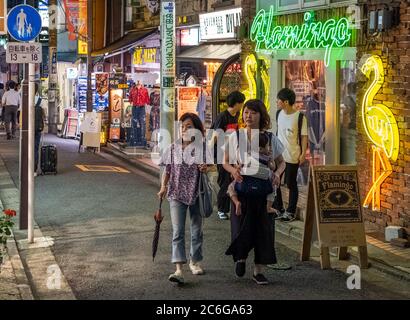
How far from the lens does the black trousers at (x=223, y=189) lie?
12320mm

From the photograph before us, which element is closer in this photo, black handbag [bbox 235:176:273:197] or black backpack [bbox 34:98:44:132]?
black handbag [bbox 235:176:273:197]

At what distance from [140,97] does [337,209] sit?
1499 centimetres

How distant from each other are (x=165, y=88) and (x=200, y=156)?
7.83m

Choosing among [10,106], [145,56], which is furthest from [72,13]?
[145,56]

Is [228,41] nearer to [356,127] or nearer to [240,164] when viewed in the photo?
[356,127]

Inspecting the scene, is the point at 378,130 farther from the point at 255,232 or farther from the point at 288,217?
the point at 255,232

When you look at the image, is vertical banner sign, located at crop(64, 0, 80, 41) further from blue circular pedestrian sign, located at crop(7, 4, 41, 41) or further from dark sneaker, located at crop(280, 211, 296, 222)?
dark sneaker, located at crop(280, 211, 296, 222)

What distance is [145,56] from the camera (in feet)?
86.0

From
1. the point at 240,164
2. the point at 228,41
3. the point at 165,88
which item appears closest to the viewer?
the point at 240,164

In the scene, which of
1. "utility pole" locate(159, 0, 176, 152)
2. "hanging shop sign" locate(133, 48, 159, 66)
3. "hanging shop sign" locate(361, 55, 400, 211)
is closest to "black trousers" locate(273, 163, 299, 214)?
"hanging shop sign" locate(361, 55, 400, 211)

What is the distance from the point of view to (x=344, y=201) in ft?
31.2

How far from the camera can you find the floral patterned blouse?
889 centimetres

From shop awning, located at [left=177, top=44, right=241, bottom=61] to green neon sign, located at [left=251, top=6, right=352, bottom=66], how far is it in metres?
2.86
